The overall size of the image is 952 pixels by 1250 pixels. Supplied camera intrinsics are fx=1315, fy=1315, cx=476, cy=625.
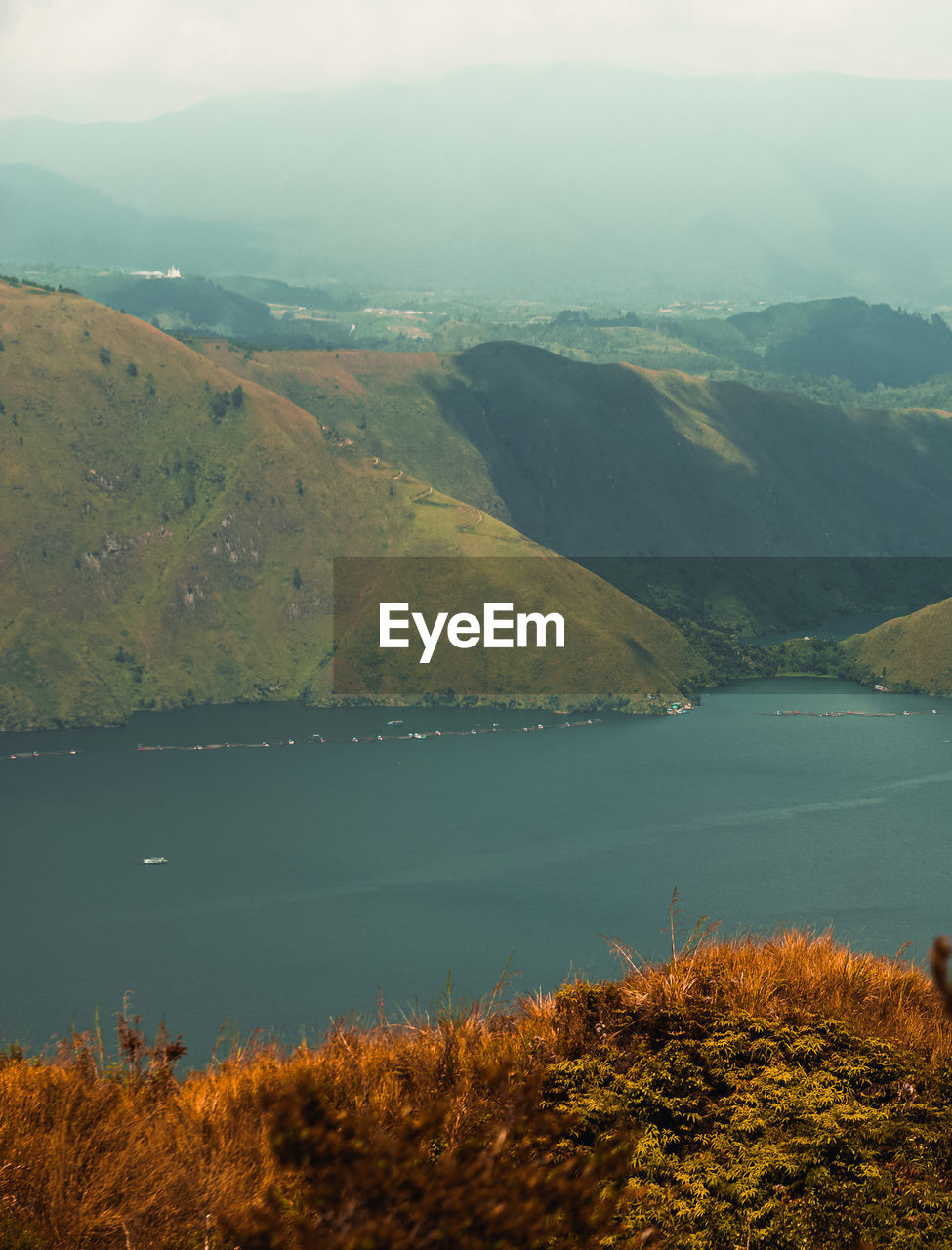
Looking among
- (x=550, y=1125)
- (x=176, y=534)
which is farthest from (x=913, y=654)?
(x=550, y=1125)

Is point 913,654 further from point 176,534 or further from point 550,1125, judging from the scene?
point 550,1125

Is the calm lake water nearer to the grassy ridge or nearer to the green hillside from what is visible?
the green hillside

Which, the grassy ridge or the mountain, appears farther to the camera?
the mountain

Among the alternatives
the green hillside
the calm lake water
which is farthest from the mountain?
the green hillside

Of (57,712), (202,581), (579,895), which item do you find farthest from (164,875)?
(202,581)

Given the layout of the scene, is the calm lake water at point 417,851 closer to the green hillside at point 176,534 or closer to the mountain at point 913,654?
the green hillside at point 176,534

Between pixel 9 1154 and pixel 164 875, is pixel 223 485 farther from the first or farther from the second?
pixel 9 1154

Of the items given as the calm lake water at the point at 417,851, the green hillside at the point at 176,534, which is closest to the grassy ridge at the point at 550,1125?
the calm lake water at the point at 417,851
